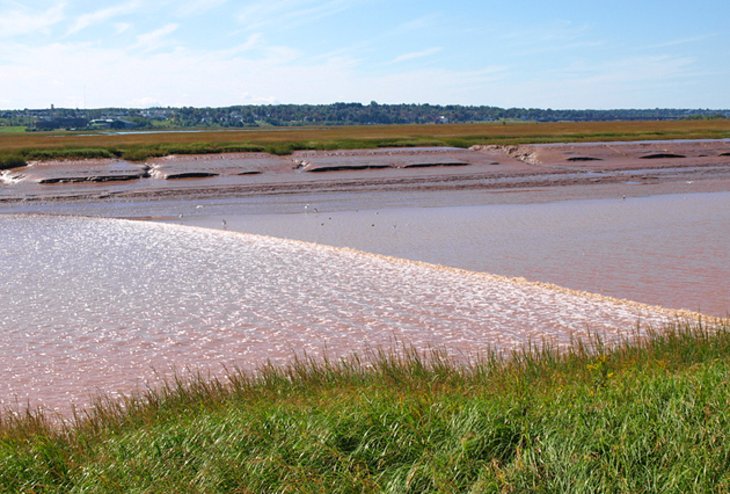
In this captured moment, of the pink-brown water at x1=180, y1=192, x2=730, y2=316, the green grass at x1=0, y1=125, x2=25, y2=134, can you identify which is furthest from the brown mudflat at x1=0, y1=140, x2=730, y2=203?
the green grass at x1=0, y1=125, x2=25, y2=134

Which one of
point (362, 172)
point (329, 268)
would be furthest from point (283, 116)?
point (329, 268)

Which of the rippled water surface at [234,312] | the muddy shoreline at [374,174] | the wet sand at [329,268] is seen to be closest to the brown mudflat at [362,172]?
the muddy shoreline at [374,174]

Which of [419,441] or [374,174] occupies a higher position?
[419,441]

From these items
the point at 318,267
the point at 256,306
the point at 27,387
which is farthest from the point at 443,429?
the point at 318,267

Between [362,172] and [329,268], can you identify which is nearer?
[329,268]

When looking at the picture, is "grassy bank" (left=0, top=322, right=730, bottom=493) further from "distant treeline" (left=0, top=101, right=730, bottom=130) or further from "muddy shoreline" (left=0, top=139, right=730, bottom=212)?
"distant treeline" (left=0, top=101, right=730, bottom=130)

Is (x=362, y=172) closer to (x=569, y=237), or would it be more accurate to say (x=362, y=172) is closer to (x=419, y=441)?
(x=569, y=237)

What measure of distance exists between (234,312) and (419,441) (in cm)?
689

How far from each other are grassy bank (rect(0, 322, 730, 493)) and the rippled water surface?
230 cm

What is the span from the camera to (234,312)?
12297 mm

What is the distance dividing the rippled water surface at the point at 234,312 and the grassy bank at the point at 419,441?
7.55ft

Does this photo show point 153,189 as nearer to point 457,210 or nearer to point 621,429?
point 457,210

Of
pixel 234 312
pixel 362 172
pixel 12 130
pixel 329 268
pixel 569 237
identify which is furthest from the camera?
pixel 12 130

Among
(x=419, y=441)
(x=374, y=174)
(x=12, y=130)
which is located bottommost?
(x=374, y=174)
